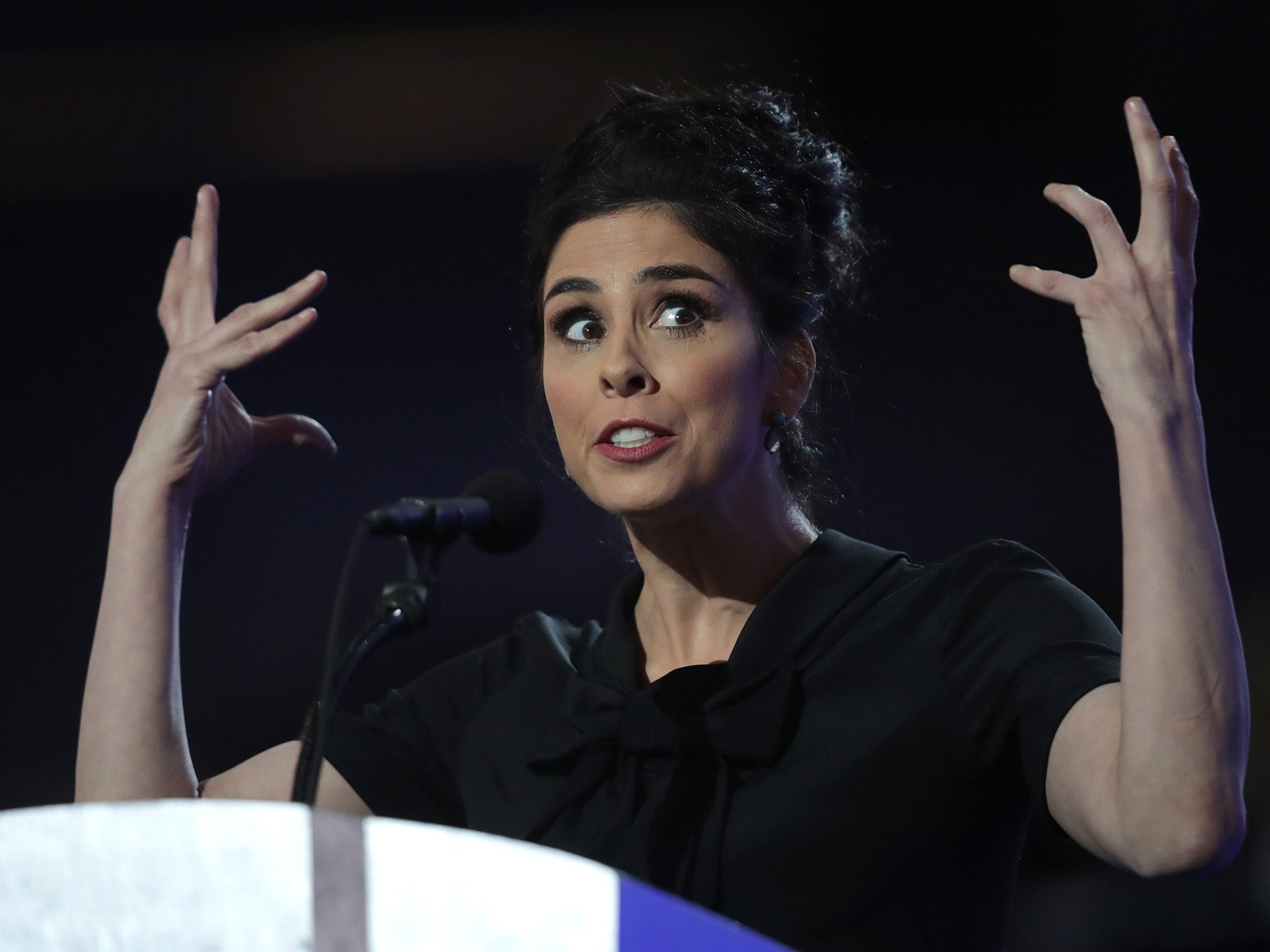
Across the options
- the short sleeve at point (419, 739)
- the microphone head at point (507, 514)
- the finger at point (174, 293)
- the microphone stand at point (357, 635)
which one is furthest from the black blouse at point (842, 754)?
the finger at point (174, 293)

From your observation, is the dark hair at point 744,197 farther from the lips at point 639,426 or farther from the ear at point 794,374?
the lips at point 639,426

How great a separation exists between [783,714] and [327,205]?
1654 mm

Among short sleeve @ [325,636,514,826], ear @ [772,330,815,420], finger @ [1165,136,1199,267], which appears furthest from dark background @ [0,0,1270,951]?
finger @ [1165,136,1199,267]

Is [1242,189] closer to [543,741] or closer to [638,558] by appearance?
[638,558]

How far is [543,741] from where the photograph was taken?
63.7 inches

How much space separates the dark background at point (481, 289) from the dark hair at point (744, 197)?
0.48 meters

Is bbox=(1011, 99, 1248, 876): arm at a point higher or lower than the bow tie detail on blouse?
higher

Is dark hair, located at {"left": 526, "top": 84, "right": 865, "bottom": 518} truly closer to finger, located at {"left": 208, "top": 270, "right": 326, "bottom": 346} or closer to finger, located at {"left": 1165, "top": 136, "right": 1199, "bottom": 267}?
finger, located at {"left": 208, "top": 270, "right": 326, "bottom": 346}

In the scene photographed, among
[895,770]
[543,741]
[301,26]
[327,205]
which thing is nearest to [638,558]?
[543,741]

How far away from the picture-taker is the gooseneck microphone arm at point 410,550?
98cm

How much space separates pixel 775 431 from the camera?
1.67 m

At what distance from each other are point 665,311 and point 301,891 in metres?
1.04

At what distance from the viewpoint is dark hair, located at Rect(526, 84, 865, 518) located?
1657 millimetres

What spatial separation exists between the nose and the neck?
0.19 m
